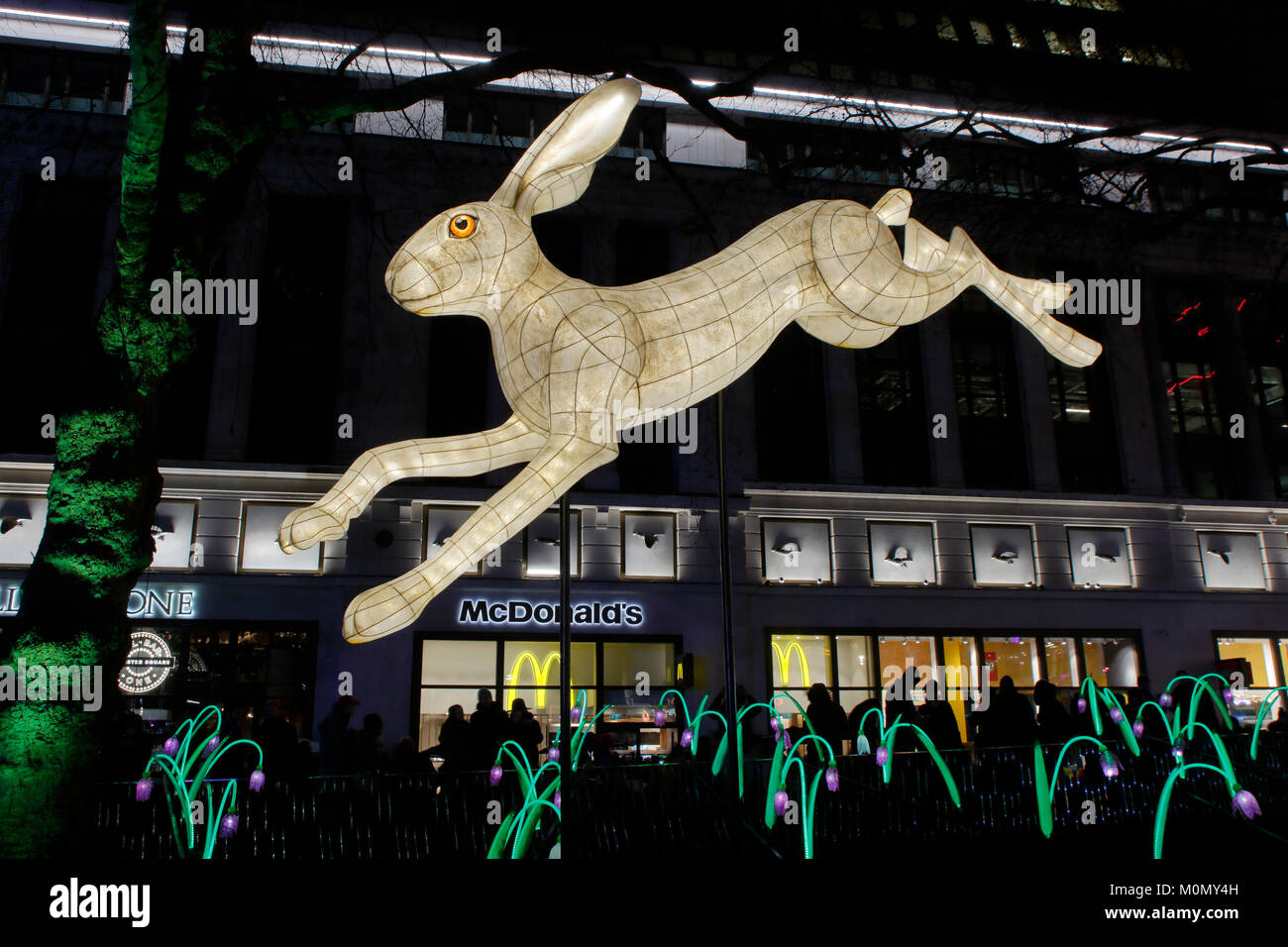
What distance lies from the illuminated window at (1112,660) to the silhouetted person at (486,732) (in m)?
17.0

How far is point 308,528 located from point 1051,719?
898 centimetres

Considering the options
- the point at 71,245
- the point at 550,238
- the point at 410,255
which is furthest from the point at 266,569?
the point at 410,255

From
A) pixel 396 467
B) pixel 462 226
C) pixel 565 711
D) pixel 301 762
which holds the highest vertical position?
pixel 462 226

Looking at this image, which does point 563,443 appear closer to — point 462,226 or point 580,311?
point 580,311

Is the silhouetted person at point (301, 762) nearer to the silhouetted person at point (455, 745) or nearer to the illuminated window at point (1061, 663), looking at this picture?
the silhouetted person at point (455, 745)

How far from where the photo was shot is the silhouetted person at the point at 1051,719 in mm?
9508

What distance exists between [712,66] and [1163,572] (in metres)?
17.0

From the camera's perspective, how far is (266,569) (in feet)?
59.5

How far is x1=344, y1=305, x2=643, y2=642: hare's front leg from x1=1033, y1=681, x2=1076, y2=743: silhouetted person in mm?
7697

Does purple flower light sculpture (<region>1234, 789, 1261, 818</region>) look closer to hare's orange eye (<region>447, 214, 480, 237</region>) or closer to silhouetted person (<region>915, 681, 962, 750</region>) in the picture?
silhouetted person (<region>915, 681, 962, 750</region>)

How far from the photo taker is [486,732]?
10180 millimetres

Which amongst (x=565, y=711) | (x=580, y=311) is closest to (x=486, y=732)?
(x=565, y=711)
